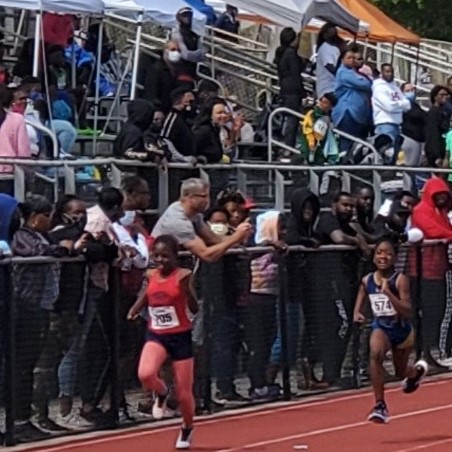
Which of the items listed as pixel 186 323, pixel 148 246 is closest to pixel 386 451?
pixel 186 323

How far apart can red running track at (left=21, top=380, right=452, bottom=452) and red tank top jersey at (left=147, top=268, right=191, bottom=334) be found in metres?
0.99

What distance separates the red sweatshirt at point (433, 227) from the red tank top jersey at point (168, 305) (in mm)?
6436

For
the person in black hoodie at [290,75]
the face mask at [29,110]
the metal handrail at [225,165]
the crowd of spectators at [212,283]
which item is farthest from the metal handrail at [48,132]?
the person in black hoodie at [290,75]

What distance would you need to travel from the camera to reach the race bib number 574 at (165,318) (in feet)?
43.7

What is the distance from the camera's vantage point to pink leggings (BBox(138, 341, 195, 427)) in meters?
13.2

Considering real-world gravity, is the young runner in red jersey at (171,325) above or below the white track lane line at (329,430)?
above

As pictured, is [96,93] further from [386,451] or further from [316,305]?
[386,451]

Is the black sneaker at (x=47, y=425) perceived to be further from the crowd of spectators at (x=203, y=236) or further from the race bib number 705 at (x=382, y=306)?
the race bib number 705 at (x=382, y=306)

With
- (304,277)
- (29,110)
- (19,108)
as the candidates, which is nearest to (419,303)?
(304,277)

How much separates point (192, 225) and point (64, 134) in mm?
5637

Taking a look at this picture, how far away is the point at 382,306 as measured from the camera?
14797 mm

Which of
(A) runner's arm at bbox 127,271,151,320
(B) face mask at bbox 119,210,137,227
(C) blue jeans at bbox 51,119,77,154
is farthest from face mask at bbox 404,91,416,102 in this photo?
(A) runner's arm at bbox 127,271,151,320

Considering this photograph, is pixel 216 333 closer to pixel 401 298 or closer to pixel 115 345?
pixel 115 345

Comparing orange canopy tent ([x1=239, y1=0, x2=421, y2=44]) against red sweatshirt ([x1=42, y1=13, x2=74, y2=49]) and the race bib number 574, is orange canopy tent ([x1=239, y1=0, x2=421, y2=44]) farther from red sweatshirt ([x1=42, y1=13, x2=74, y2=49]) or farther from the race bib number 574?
the race bib number 574
